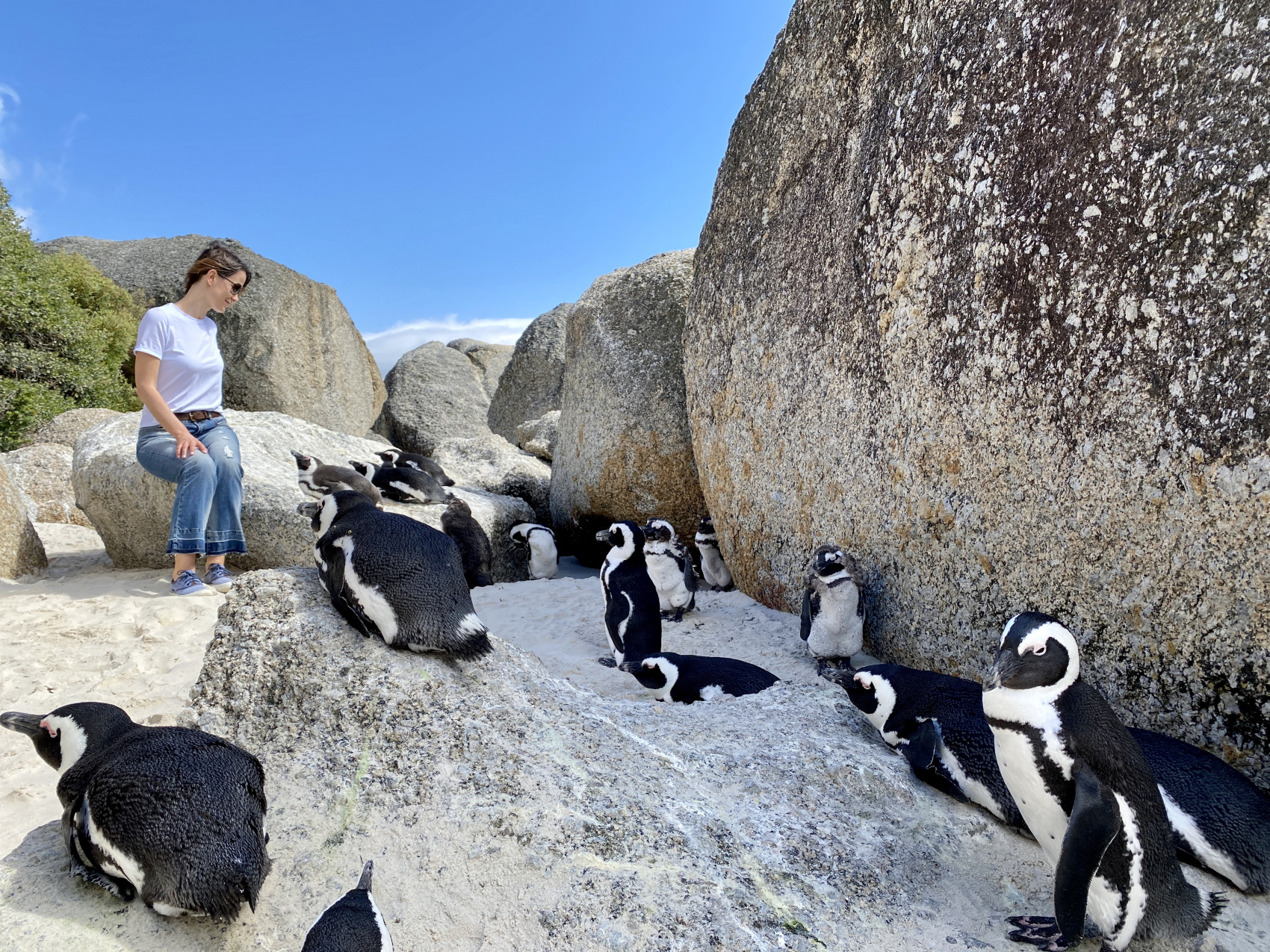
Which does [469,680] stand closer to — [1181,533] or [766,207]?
[1181,533]

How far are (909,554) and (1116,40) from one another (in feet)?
6.55

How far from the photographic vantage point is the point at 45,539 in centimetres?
691

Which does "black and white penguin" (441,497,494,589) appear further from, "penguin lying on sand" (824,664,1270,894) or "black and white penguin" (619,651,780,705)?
"penguin lying on sand" (824,664,1270,894)

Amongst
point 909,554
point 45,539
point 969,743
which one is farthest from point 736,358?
point 45,539

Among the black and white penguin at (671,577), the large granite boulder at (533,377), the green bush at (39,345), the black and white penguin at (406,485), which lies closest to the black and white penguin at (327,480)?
the black and white penguin at (406,485)

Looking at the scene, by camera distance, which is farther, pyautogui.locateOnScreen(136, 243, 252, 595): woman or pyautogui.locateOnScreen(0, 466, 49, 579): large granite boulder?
pyautogui.locateOnScreen(0, 466, 49, 579): large granite boulder

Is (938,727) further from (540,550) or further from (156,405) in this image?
(540,550)

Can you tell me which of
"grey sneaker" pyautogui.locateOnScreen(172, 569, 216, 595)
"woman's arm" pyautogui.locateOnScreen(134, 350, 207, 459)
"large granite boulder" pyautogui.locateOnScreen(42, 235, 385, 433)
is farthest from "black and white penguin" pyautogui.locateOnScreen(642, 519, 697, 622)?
"large granite boulder" pyautogui.locateOnScreen(42, 235, 385, 433)

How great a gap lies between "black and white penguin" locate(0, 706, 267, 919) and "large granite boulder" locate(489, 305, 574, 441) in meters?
12.7

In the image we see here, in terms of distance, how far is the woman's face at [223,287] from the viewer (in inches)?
193

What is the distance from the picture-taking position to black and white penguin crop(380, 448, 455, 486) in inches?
301

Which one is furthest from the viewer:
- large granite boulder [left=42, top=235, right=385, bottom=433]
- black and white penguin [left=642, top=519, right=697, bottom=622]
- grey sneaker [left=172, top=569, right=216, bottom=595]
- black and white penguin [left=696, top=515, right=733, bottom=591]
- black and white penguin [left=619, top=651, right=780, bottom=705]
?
large granite boulder [left=42, top=235, right=385, bottom=433]

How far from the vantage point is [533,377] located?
15.2 metres

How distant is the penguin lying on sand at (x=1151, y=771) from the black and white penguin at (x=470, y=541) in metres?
3.60
